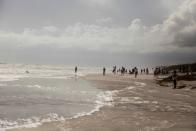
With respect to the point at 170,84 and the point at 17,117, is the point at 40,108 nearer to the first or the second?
the point at 17,117

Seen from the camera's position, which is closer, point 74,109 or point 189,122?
point 189,122

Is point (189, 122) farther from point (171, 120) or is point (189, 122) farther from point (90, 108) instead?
point (90, 108)

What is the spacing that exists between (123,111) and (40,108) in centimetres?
465

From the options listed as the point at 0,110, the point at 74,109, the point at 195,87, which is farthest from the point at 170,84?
the point at 0,110

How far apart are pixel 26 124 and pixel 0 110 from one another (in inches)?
144

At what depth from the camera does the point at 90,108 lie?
17047 mm

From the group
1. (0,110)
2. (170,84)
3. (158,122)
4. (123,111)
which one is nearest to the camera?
(158,122)

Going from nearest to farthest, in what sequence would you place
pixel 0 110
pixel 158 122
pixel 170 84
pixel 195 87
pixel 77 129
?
pixel 77 129, pixel 158 122, pixel 0 110, pixel 195 87, pixel 170 84

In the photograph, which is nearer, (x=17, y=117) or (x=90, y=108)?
(x=17, y=117)

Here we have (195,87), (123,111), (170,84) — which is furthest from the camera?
(170,84)

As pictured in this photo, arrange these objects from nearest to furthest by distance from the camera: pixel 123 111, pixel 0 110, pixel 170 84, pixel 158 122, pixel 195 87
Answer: pixel 158 122, pixel 0 110, pixel 123 111, pixel 195 87, pixel 170 84

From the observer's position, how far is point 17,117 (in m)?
13.4

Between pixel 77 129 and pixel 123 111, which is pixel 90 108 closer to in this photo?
Answer: pixel 123 111

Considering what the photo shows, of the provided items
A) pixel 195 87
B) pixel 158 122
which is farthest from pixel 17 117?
pixel 195 87
